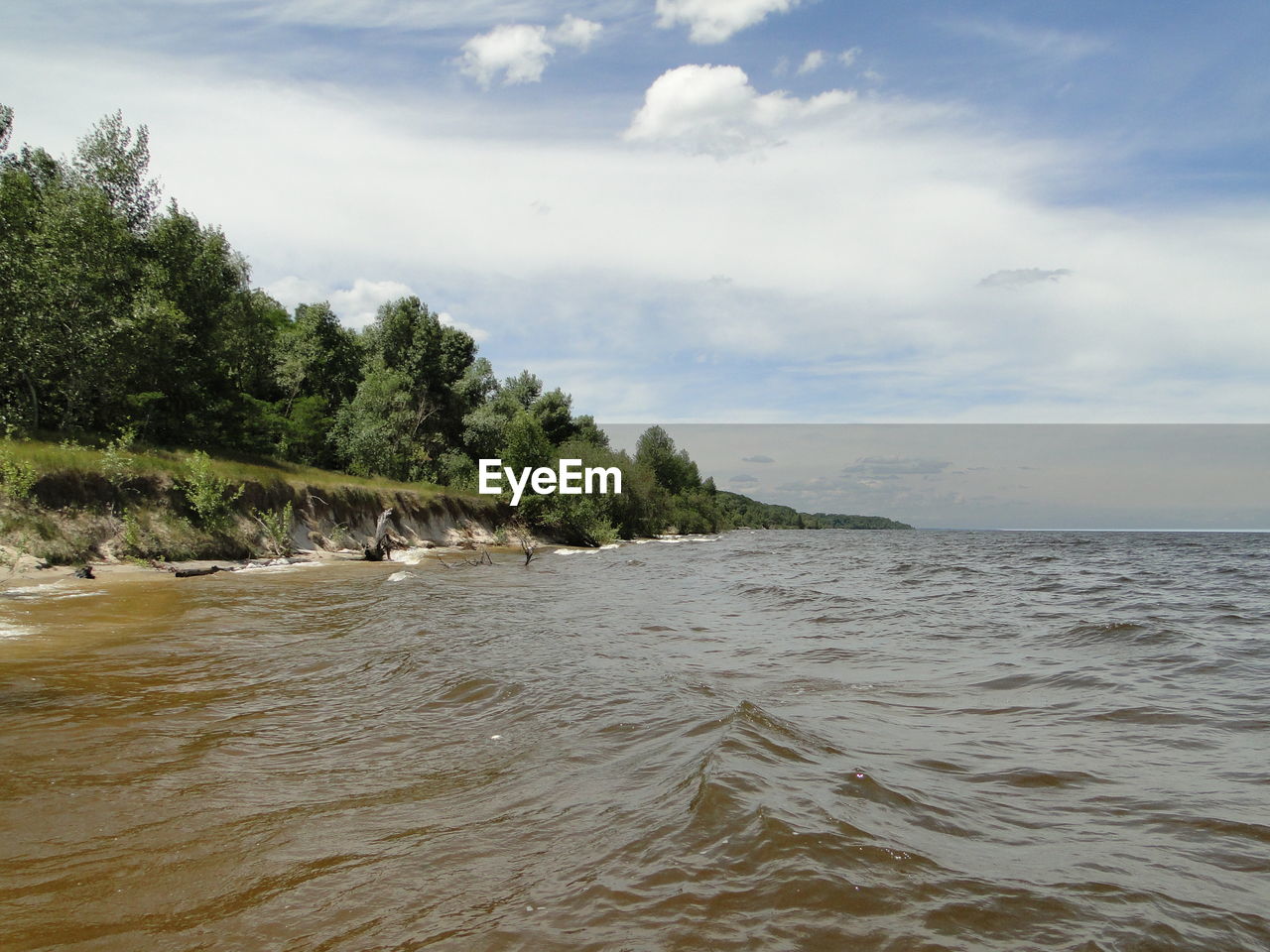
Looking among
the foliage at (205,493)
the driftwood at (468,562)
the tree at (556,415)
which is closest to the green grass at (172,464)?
the foliage at (205,493)

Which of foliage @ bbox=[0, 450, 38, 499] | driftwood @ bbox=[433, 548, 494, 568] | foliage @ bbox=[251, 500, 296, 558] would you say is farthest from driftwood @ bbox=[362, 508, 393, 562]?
foliage @ bbox=[0, 450, 38, 499]

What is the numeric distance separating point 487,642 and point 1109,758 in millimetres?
9267

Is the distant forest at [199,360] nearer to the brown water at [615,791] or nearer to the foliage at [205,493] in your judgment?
the foliage at [205,493]

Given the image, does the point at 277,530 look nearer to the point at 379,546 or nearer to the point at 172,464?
the point at 379,546

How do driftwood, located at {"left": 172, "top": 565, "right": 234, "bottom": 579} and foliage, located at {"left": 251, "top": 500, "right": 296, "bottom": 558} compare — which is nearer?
driftwood, located at {"left": 172, "top": 565, "right": 234, "bottom": 579}

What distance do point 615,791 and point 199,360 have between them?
Result: 119 ft

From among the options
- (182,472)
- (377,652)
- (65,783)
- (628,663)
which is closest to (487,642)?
(377,652)

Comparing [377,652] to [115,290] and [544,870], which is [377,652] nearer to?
[544,870]

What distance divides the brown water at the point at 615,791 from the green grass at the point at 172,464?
1063 centimetres

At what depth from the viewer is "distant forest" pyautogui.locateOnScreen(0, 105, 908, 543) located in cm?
2527

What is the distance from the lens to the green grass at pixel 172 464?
20.9 meters

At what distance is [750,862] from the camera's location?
4352mm

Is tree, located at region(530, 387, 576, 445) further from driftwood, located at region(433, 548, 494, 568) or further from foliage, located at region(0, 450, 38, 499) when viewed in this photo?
foliage, located at region(0, 450, 38, 499)

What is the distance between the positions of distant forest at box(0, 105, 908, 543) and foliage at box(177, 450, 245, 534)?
2.19 metres
